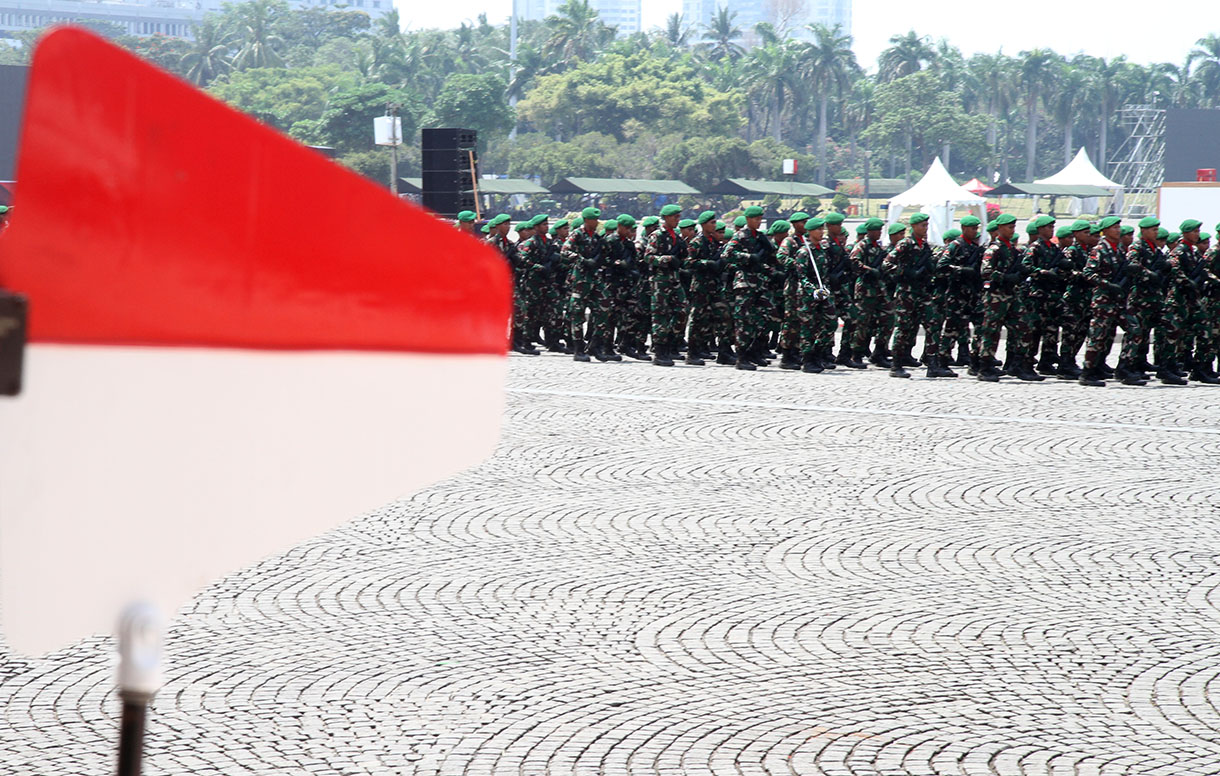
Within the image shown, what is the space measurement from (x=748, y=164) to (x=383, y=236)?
3262 inches

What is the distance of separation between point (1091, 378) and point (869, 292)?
8.87 ft

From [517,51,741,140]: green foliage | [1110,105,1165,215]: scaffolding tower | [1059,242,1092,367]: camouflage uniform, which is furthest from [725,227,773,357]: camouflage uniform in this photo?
[517,51,741,140]: green foliage

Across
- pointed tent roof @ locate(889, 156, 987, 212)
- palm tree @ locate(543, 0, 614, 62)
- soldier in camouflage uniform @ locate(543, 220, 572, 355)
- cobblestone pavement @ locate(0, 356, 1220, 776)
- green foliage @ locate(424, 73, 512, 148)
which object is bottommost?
cobblestone pavement @ locate(0, 356, 1220, 776)

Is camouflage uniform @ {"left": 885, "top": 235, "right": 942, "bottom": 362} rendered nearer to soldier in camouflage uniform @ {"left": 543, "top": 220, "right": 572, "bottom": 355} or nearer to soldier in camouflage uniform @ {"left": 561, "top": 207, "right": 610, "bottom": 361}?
soldier in camouflage uniform @ {"left": 561, "top": 207, "right": 610, "bottom": 361}

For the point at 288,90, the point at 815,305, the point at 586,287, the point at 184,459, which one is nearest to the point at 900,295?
the point at 815,305

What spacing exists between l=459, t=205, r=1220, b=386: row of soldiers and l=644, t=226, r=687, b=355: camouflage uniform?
16 mm

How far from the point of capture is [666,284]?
632 inches

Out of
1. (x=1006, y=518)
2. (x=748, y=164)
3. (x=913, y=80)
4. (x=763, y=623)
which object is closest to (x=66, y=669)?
(x=763, y=623)

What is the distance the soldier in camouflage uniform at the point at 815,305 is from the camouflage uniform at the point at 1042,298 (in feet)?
6.46

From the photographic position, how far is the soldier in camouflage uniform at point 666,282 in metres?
15.9

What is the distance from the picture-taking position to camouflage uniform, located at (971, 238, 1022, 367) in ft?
48.3

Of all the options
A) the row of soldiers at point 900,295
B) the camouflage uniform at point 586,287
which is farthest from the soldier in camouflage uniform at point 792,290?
the camouflage uniform at point 586,287

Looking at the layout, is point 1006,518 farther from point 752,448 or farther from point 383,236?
point 383,236

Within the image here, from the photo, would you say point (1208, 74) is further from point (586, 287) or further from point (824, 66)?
point (586, 287)
